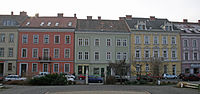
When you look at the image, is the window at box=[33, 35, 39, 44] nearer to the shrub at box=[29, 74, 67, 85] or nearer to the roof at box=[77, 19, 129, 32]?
the roof at box=[77, 19, 129, 32]

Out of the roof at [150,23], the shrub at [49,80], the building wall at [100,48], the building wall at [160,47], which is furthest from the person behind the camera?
the roof at [150,23]

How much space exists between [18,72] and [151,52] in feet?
89.4

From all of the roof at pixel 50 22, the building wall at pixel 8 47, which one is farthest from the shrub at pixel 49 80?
the roof at pixel 50 22

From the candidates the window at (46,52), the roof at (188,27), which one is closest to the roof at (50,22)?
the window at (46,52)

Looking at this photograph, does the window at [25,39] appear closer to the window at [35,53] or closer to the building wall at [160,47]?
the window at [35,53]

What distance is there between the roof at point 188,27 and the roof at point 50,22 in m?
23.9

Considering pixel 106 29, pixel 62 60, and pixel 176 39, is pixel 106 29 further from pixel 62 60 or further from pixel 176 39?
pixel 176 39

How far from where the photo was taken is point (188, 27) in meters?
50.0

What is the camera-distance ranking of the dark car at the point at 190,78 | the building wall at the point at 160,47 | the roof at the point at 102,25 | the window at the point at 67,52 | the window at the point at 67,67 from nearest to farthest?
the dark car at the point at 190,78, the window at the point at 67,67, the window at the point at 67,52, the roof at the point at 102,25, the building wall at the point at 160,47

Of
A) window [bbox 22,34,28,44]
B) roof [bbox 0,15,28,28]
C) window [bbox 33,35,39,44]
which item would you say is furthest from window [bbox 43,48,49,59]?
roof [bbox 0,15,28,28]

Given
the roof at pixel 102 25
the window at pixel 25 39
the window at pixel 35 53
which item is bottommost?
the window at pixel 35 53

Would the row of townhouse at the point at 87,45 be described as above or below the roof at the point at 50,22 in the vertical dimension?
below

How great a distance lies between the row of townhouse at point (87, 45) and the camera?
42688mm

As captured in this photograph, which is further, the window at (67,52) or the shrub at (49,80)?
the window at (67,52)
